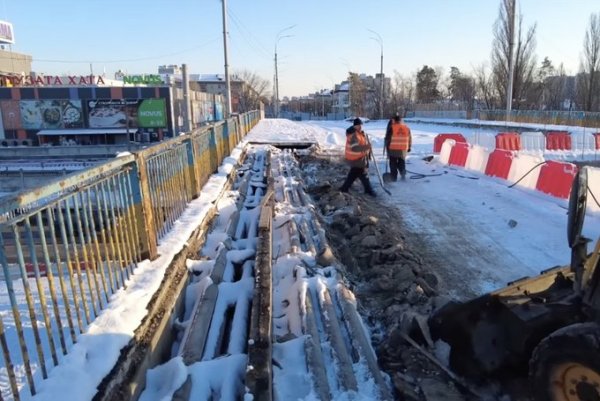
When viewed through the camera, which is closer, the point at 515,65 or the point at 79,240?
the point at 79,240

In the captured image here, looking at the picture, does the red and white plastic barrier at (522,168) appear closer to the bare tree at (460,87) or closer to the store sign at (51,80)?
the store sign at (51,80)

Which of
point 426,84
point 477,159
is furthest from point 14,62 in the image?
point 477,159

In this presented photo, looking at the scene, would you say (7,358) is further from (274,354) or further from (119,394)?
(274,354)

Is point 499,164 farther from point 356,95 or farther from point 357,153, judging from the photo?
point 356,95

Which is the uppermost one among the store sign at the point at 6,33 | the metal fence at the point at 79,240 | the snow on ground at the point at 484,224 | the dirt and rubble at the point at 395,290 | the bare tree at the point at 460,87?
the store sign at the point at 6,33

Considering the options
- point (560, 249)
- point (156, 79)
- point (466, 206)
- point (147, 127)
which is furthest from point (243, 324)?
point (156, 79)

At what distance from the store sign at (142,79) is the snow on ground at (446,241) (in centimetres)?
6458

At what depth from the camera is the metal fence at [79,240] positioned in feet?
9.18

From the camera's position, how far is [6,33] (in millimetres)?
67250

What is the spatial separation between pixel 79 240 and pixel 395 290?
10.4 ft

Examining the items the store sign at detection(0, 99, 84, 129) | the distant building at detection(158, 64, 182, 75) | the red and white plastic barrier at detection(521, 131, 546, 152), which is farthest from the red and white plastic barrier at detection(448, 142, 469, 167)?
the distant building at detection(158, 64, 182, 75)

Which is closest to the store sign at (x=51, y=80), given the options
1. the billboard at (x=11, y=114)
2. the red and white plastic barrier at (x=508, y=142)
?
the billboard at (x=11, y=114)

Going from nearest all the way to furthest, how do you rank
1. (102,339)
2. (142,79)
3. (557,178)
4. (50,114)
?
(102,339), (557,178), (50,114), (142,79)

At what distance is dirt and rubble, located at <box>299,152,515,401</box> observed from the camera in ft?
11.1
